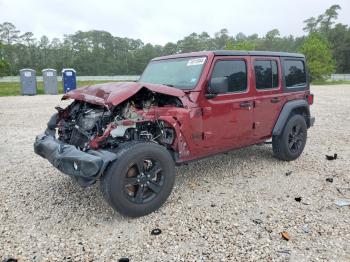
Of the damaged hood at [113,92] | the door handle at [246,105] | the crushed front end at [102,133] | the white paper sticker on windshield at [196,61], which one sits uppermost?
the white paper sticker on windshield at [196,61]

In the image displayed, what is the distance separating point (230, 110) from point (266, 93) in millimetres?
946

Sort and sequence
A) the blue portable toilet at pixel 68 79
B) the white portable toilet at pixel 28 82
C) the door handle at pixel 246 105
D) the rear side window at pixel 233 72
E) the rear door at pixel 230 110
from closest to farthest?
the rear door at pixel 230 110
the rear side window at pixel 233 72
the door handle at pixel 246 105
the white portable toilet at pixel 28 82
the blue portable toilet at pixel 68 79

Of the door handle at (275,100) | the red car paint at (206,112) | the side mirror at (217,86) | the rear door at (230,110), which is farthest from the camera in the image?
the door handle at (275,100)

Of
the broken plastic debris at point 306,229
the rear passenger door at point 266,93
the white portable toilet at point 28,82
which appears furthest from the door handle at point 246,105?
the white portable toilet at point 28,82

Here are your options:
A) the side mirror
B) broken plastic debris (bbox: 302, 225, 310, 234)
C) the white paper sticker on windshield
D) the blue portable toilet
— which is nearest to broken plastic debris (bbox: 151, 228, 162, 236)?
broken plastic debris (bbox: 302, 225, 310, 234)

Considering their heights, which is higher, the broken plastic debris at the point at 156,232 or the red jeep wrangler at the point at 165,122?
the red jeep wrangler at the point at 165,122

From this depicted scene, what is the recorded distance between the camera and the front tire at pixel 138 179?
3.42 m

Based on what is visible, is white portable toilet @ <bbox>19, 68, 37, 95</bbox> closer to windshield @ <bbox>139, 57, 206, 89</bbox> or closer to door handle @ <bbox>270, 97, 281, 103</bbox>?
windshield @ <bbox>139, 57, 206, 89</bbox>

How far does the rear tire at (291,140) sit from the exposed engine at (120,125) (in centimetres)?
232

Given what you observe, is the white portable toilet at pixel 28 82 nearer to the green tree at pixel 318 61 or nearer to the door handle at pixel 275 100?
the door handle at pixel 275 100

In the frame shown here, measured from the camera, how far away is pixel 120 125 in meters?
3.66

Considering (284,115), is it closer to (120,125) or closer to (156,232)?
(120,125)

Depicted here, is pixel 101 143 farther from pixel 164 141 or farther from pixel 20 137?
pixel 20 137

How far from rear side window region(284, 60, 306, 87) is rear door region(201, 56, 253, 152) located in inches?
44.5
